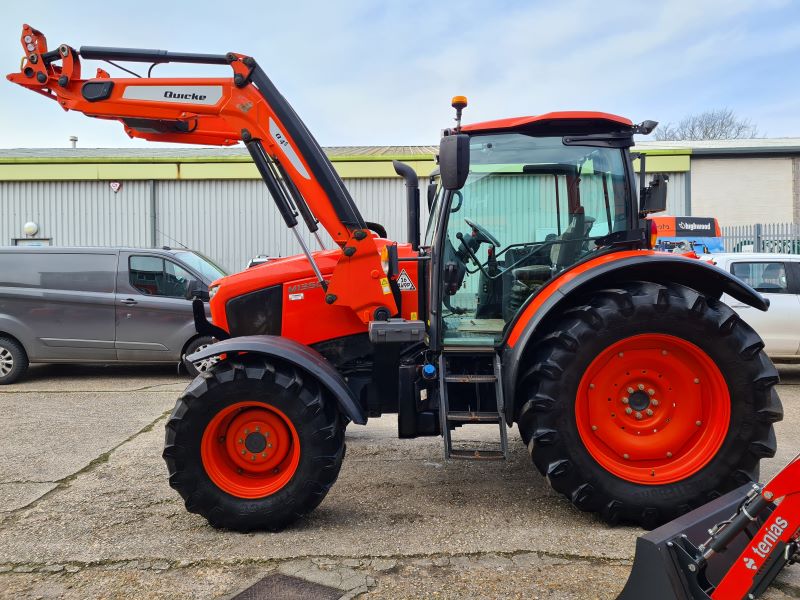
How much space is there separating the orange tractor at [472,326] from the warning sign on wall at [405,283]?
0.01m

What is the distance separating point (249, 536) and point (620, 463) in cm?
218

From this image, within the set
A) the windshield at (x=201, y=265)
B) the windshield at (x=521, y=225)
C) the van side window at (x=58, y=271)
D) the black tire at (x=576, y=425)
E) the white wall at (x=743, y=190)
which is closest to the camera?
the black tire at (x=576, y=425)

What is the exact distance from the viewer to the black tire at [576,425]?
3.43m

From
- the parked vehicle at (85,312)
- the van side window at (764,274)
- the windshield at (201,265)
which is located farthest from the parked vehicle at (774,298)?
the parked vehicle at (85,312)

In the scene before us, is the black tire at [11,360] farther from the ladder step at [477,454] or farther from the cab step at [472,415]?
the ladder step at [477,454]

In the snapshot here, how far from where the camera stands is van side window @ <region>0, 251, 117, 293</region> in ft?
28.5

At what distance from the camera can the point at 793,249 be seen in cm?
1395

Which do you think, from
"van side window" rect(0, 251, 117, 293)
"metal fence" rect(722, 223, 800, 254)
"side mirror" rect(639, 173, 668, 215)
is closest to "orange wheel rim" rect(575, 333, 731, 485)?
"side mirror" rect(639, 173, 668, 215)

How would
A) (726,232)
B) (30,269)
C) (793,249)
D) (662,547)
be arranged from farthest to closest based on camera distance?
1. (726,232)
2. (793,249)
3. (30,269)
4. (662,547)

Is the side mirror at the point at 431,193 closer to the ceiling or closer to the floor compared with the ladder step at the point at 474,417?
closer to the ceiling

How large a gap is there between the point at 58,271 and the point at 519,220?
291 inches

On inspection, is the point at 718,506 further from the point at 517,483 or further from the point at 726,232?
the point at 726,232

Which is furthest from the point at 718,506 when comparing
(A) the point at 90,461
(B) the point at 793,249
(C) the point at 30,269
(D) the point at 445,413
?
(B) the point at 793,249

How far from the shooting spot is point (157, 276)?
885 centimetres
